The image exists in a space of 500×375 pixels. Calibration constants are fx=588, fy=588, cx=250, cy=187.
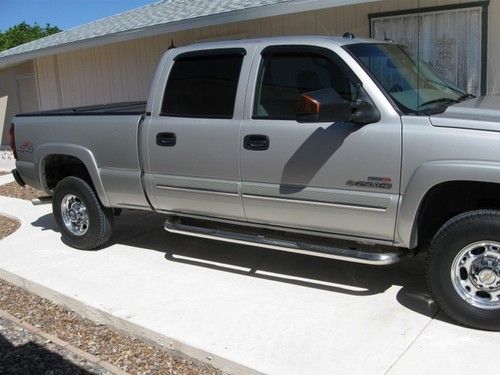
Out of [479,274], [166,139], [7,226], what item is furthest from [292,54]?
[7,226]

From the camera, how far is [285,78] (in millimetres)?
4793

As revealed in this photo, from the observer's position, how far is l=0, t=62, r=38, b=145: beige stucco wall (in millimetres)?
18625

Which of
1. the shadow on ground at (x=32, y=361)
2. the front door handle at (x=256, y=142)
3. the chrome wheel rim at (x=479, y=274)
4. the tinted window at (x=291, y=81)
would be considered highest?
the tinted window at (x=291, y=81)

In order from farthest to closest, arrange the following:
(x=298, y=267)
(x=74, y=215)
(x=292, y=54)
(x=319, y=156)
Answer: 1. (x=74, y=215)
2. (x=298, y=267)
3. (x=292, y=54)
4. (x=319, y=156)

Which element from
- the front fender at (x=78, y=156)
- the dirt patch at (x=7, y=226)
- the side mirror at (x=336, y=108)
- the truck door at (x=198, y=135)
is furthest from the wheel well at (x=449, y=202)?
the dirt patch at (x=7, y=226)

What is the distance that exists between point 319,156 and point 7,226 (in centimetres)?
541

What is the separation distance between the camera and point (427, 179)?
3973 mm

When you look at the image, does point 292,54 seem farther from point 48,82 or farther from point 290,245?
point 48,82

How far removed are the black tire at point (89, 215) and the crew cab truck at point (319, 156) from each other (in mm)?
280

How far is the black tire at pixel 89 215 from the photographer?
20.5 ft

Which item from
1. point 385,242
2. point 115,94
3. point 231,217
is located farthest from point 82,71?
point 385,242

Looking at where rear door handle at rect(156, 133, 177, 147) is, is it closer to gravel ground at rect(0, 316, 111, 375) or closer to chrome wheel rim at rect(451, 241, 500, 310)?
gravel ground at rect(0, 316, 111, 375)

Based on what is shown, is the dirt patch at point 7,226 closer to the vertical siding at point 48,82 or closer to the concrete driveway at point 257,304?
the concrete driveway at point 257,304

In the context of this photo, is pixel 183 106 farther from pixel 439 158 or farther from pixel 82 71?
pixel 82 71
